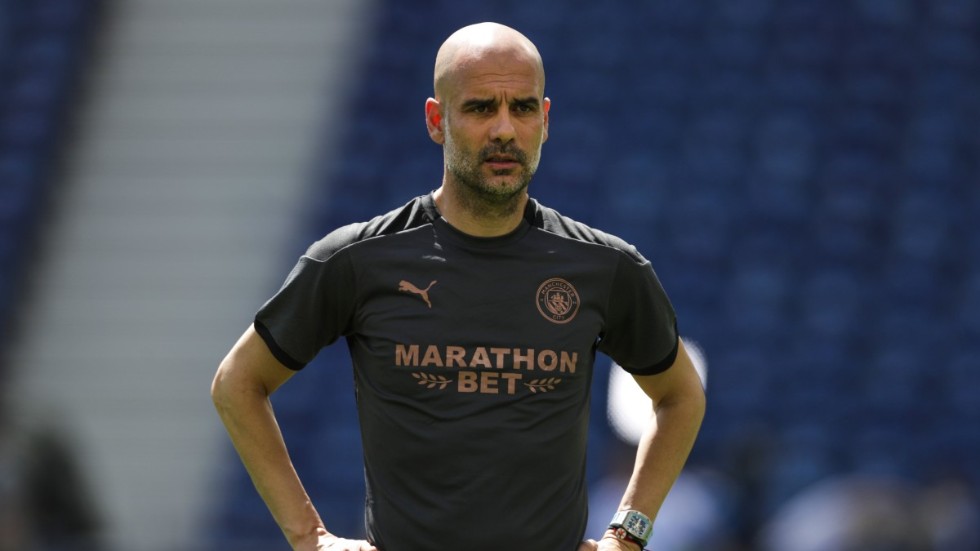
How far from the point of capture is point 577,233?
324 centimetres

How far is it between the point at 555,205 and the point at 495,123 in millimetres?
7667

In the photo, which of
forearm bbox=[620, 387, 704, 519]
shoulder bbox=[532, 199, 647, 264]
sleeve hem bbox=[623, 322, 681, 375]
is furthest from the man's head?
forearm bbox=[620, 387, 704, 519]

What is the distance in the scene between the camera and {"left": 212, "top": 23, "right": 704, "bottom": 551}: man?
305cm

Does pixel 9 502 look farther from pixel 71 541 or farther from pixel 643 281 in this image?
→ pixel 643 281

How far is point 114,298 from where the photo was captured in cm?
1166

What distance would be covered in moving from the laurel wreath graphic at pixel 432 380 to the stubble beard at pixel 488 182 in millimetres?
347

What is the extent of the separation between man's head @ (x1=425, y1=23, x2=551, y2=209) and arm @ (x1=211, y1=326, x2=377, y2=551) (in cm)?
56

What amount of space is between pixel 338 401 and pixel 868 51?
454 cm

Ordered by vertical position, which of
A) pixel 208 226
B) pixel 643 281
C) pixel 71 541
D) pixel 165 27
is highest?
pixel 165 27

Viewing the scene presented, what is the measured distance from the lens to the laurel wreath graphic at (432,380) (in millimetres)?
3076

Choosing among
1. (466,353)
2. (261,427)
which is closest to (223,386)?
(261,427)

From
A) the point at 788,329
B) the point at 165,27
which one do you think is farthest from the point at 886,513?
the point at 165,27

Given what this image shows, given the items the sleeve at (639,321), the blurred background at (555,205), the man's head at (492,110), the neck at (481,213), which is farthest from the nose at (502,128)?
the blurred background at (555,205)

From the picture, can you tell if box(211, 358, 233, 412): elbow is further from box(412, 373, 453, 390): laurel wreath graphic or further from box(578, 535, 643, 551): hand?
box(578, 535, 643, 551): hand
